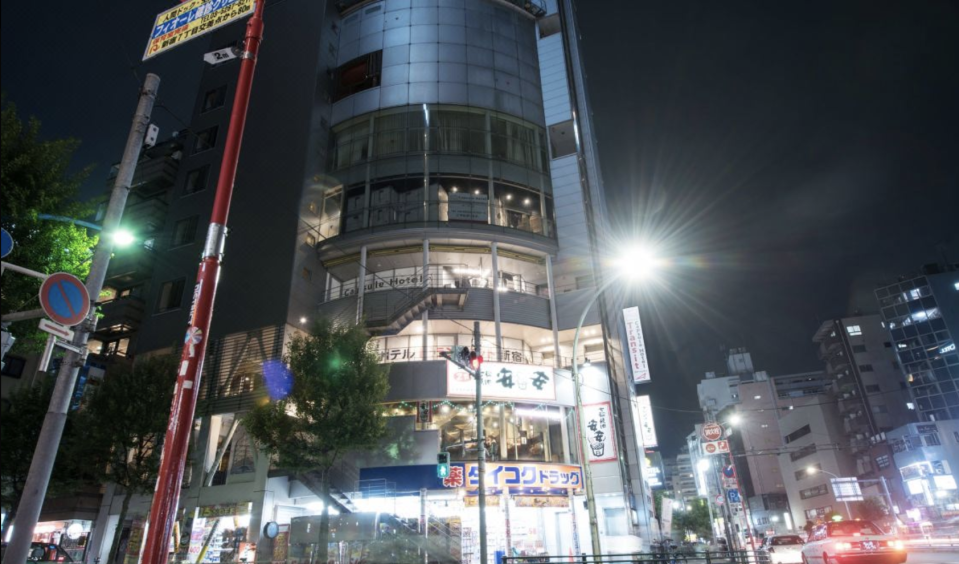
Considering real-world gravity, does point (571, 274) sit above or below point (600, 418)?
above

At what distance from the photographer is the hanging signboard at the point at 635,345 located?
1657 inches

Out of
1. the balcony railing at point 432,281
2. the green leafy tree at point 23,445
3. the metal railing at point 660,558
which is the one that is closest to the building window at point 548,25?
the balcony railing at point 432,281

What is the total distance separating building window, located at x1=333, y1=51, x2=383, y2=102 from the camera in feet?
139

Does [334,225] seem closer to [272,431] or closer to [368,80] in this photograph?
[368,80]

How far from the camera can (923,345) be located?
84.9 m

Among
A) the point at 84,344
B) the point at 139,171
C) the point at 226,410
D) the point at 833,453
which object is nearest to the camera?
the point at 84,344

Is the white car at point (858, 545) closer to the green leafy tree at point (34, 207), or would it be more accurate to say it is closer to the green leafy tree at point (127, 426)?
the green leafy tree at point (34, 207)

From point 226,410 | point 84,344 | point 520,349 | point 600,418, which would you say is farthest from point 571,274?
point 84,344

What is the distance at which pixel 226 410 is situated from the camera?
103 feet

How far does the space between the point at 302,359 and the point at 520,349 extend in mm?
16160

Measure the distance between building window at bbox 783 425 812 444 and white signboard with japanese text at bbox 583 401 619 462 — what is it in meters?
87.8

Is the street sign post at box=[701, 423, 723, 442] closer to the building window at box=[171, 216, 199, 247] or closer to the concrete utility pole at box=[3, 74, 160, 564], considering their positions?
the concrete utility pole at box=[3, 74, 160, 564]

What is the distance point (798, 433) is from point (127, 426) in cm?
11257

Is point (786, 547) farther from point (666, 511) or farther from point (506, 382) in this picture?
point (506, 382)
